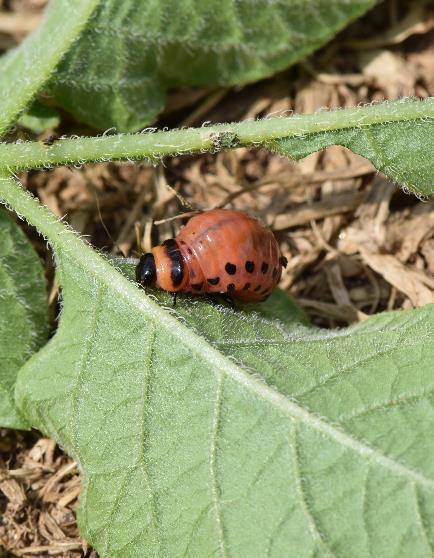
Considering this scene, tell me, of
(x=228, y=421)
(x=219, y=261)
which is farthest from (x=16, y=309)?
(x=228, y=421)

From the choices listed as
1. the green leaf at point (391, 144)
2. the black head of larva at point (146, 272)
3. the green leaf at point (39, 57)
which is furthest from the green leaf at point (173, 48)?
the green leaf at point (391, 144)

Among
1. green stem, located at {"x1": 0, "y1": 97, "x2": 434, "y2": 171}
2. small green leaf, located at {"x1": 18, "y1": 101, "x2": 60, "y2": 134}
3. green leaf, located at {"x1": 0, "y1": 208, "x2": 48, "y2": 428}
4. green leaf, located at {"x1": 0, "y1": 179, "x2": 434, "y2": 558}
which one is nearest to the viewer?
green leaf, located at {"x1": 0, "y1": 179, "x2": 434, "y2": 558}

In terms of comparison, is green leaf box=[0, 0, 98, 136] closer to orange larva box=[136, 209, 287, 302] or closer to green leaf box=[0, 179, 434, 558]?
green leaf box=[0, 179, 434, 558]

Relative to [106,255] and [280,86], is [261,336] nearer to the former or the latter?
[106,255]

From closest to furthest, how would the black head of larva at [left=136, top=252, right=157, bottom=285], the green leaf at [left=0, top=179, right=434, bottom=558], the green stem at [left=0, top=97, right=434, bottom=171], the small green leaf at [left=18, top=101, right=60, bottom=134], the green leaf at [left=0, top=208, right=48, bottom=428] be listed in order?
the green leaf at [left=0, top=179, right=434, bottom=558], the green stem at [left=0, top=97, right=434, bottom=171], the black head of larva at [left=136, top=252, right=157, bottom=285], the green leaf at [left=0, top=208, right=48, bottom=428], the small green leaf at [left=18, top=101, right=60, bottom=134]

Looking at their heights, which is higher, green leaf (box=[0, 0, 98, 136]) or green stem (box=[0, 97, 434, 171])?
green leaf (box=[0, 0, 98, 136])

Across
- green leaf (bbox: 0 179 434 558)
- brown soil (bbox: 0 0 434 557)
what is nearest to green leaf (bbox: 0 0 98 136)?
green leaf (bbox: 0 179 434 558)

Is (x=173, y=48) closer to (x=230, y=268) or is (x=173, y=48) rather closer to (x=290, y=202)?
(x=290, y=202)

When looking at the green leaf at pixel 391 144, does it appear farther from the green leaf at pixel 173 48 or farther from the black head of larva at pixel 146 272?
the green leaf at pixel 173 48
